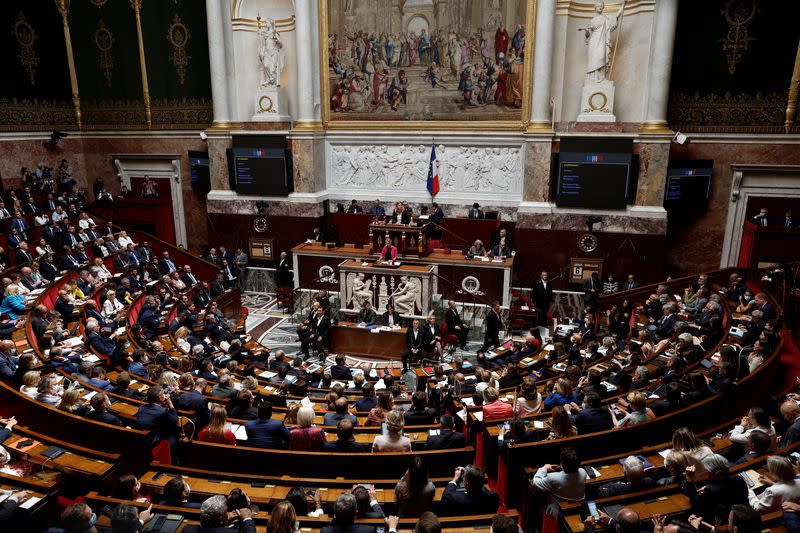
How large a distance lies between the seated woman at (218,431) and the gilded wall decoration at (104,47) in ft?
62.7

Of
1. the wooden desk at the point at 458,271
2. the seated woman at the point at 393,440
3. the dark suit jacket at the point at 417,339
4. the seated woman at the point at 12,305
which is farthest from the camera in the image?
the wooden desk at the point at 458,271

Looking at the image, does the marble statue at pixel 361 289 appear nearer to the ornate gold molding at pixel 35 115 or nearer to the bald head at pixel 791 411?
the bald head at pixel 791 411

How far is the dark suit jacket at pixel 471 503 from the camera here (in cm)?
514

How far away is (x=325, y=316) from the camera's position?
13.2m

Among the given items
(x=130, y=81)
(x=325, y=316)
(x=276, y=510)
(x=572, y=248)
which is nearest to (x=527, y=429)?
(x=276, y=510)

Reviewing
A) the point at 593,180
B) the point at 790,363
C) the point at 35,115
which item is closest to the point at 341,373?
the point at 790,363

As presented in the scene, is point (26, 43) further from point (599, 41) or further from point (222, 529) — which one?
point (222, 529)

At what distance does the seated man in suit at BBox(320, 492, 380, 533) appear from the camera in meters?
4.46

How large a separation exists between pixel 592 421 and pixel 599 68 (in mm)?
12839

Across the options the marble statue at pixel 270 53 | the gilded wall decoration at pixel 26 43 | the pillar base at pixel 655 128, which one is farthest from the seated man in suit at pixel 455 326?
the gilded wall decoration at pixel 26 43

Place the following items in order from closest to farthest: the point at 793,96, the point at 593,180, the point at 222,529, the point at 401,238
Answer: the point at 222,529
the point at 793,96
the point at 401,238
the point at 593,180

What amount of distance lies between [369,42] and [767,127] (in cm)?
1227

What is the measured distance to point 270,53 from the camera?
18.5 m

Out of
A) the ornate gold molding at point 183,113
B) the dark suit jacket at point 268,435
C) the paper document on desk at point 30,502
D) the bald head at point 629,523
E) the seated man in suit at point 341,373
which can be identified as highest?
the ornate gold molding at point 183,113
